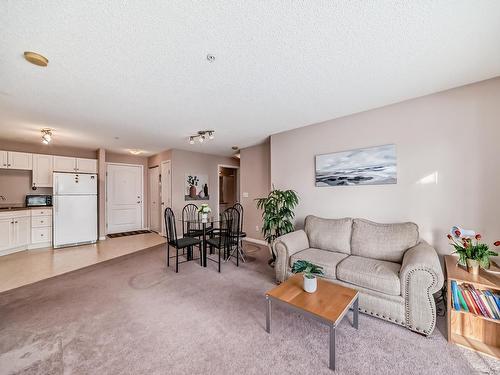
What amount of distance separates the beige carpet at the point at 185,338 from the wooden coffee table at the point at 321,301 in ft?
0.75

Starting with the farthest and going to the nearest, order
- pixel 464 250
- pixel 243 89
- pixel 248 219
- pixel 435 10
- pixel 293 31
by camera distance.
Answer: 1. pixel 248 219
2. pixel 243 89
3. pixel 464 250
4. pixel 293 31
5. pixel 435 10

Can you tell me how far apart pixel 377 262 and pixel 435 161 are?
1429 millimetres

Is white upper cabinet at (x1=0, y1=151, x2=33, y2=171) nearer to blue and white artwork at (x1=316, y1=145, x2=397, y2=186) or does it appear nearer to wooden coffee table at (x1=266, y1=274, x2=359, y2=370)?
wooden coffee table at (x1=266, y1=274, x2=359, y2=370)

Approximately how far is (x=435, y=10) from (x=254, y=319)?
2.86 meters

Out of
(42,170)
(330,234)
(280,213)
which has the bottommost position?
(330,234)

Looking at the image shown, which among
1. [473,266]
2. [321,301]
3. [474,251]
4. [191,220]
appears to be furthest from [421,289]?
[191,220]

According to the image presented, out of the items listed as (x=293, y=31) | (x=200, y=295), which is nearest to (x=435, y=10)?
(x=293, y=31)

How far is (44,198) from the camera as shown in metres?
4.93

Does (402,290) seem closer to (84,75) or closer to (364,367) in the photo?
(364,367)

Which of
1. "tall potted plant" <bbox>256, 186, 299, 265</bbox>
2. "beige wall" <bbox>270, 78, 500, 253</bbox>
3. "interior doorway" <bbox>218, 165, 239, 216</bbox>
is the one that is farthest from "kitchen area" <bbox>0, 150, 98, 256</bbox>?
"beige wall" <bbox>270, 78, 500, 253</bbox>

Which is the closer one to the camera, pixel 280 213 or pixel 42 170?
pixel 280 213

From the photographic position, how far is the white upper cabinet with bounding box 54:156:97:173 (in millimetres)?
4969

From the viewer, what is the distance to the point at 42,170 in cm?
480

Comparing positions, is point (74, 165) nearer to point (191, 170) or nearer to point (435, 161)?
point (191, 170)
